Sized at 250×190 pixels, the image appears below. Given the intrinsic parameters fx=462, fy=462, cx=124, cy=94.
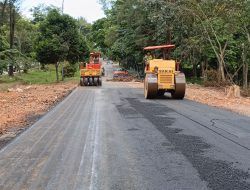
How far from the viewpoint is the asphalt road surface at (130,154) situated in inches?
307

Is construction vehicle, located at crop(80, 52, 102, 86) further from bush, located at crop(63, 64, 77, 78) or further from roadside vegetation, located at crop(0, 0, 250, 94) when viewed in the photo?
bush, located at crop(63, 64, 77, 78)

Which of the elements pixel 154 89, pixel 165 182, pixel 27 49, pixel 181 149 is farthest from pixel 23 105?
pixel 27 49

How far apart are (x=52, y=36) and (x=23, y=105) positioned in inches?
851

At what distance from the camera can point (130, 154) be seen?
396 inches

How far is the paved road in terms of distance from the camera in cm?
781

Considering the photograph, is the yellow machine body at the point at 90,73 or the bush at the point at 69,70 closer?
the yellow machine body at the point at 90,73

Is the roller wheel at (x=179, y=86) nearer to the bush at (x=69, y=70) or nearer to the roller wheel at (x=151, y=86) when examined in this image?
the roller wheel at (x=151, y=86)

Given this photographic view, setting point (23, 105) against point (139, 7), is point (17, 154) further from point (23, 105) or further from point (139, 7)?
point (139, 7)

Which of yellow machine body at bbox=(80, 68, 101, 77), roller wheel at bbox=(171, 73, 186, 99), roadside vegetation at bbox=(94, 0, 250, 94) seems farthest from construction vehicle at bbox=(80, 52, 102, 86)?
roller wheel at bbox=(171, 73, 186, 99)

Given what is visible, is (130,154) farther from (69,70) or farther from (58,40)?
(69,70)

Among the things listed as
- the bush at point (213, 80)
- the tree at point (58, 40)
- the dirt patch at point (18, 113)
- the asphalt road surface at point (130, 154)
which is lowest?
the dirt patch at point (18, 113)

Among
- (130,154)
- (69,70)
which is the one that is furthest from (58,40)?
(130,154)

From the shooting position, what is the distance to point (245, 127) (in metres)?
14.3

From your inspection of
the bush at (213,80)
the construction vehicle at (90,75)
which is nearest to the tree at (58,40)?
the construction vehicle at (90,75)
